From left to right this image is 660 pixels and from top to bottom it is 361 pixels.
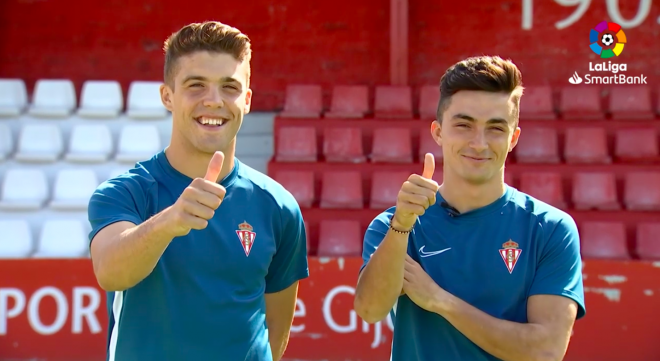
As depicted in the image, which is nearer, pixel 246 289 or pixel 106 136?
pixel 246 289

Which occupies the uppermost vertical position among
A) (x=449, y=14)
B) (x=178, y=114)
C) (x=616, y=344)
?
(x=449, y=14)

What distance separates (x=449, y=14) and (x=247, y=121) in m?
2.73

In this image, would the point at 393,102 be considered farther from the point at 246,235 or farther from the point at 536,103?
the point at 246,235

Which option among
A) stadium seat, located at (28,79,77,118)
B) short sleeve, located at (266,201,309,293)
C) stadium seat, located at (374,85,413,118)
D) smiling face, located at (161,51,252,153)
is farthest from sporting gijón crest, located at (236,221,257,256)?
stadium seat, located at (28,79,77,118)

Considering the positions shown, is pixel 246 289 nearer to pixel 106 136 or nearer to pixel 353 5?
pixel 106 136

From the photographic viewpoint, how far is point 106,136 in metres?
8.02

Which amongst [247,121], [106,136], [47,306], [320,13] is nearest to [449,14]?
[320,13]

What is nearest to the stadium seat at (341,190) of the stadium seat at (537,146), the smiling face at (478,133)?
the stadium seat at (537,146)

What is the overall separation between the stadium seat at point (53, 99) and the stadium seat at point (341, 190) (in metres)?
3.04

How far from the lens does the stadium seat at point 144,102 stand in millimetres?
8289

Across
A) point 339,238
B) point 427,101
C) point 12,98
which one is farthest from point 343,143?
point 12,98

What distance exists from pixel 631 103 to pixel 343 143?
3128mm

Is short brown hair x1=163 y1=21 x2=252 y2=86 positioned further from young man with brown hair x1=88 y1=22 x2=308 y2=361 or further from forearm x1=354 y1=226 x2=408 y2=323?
forearm x1=354 y1=226 x2=408 y2=323

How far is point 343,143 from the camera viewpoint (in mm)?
7832
